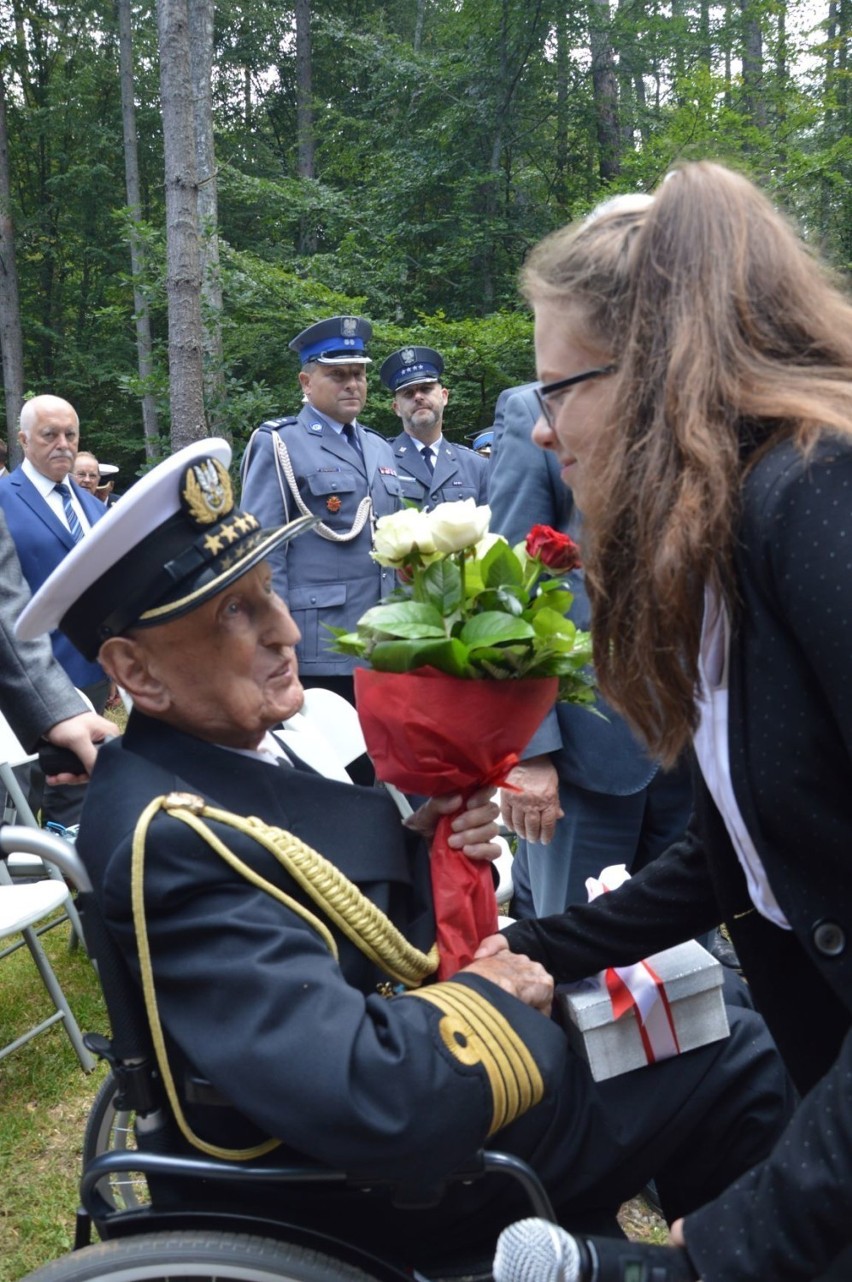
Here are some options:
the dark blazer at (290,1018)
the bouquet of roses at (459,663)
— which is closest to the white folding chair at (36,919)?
the dark blazer at (290,1018)

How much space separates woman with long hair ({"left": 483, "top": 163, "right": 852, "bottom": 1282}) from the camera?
109 cm

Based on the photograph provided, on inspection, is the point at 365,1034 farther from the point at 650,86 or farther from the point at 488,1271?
the point at 650,86

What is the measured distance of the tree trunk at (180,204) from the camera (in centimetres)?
841

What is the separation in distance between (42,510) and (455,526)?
469 cm

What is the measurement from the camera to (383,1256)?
1.62 meters

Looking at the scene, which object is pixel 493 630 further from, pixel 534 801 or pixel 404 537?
pixel 534 801

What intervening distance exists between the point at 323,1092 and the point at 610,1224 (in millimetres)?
711

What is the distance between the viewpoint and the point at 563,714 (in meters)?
2.86

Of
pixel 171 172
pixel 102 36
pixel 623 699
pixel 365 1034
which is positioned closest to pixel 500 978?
pixel 365 1034

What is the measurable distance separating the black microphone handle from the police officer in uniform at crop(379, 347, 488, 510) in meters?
5.25

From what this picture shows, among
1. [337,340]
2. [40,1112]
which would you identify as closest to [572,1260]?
[40,1112]

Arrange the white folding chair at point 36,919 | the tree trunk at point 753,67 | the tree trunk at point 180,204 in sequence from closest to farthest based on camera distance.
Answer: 1. the white folding chair at point 36,919
2. the tree trunk at point 180,204
3. the tree trunk at point 753,67

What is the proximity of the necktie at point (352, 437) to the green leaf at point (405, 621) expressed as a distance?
380 cm

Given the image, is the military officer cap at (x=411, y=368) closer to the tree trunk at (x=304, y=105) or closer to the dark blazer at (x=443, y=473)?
the dark blazer at (x=443, y=473)
